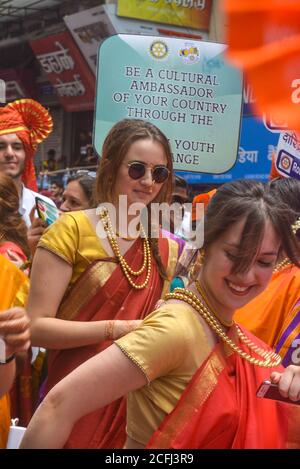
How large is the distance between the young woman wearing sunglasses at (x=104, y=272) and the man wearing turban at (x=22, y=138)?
1.45 m

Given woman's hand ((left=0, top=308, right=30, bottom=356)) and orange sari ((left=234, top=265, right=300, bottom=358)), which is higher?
woman's hand ((left=0, top=308, right=30, bottom=356))

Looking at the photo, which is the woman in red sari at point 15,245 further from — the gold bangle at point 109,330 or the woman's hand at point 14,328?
the woman's hand at point 14,328

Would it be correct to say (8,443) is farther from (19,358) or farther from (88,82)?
(88,82)

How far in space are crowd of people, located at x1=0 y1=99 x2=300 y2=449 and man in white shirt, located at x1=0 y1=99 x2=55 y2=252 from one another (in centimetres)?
97

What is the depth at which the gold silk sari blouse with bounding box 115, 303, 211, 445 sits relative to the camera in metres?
1.42

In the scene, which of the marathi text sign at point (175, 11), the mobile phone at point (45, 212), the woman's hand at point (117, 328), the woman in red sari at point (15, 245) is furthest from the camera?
→ the marathi text sign at point (175, 11)

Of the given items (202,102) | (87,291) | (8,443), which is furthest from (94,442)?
(202,102)

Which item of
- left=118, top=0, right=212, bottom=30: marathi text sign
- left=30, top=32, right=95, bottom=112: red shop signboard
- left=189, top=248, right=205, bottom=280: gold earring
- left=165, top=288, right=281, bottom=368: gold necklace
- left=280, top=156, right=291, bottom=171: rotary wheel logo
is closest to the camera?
left=165, top=288, right=281, bottom=368: gold necklace

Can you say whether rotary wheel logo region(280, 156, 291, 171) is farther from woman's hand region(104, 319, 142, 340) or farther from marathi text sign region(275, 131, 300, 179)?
woman's hand region(104, 319, 142, 340)

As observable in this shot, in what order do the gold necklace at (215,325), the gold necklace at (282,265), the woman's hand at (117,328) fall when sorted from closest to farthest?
1. the gold necklace at (215,325)
2. the woman's hand at (117,328)
3. the gold necklace at (282,265)

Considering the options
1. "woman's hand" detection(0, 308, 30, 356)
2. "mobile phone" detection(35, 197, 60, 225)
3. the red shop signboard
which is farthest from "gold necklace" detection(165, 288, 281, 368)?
the red shop signboard

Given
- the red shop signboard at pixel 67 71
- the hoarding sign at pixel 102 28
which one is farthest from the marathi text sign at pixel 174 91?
the red shop signboard at pixel 67 71

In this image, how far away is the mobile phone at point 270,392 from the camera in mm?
1386

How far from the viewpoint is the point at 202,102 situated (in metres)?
2.84
